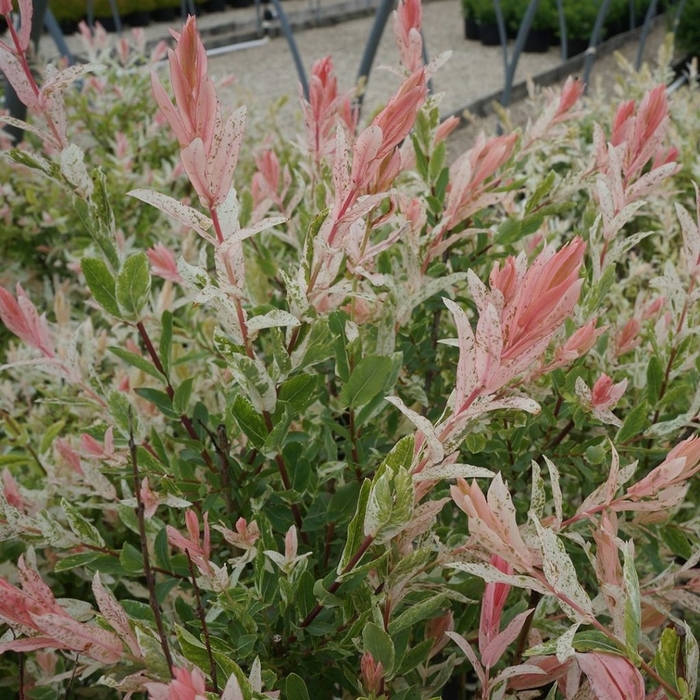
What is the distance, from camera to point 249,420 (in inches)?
24.5

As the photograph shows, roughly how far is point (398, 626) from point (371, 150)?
376 mm

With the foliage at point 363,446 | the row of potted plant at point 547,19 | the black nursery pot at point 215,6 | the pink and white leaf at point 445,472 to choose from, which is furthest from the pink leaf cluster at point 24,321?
the black nursery pot at point 215,6

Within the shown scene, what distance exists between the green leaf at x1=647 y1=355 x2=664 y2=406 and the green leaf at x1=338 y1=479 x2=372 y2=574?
0.44 meters

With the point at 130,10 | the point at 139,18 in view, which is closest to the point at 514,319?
the point at 130,10

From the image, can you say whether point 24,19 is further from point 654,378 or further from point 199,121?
point 654,378

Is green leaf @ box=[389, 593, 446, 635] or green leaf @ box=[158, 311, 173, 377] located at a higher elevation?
green leaf @ box=[158, 311, 173, 377]

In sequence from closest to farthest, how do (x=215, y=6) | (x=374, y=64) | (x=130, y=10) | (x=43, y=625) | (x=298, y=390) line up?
1. (x=43, y=625)
2. (x=298, y=390)
3. (x=374, y=64)
4. (x=130, y=10)
5. (x=215, y=6)

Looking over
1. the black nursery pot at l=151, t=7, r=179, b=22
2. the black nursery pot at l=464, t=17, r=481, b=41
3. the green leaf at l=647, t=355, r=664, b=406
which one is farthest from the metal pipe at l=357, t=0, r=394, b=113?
the black nursery pot at l=151, t=7, r=179, b=22

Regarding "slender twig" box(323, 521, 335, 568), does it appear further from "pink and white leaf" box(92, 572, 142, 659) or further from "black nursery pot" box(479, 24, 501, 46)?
"black nursery pot" box(479, 24, 501, 46)

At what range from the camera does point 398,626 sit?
1.99 feet

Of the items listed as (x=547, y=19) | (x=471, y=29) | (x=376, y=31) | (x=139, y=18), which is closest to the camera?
(x=376, y=31)

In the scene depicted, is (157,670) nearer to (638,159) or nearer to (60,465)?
(60,465)

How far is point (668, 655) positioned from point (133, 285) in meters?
0.52

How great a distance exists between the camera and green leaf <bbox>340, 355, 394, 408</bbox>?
0.66 m
